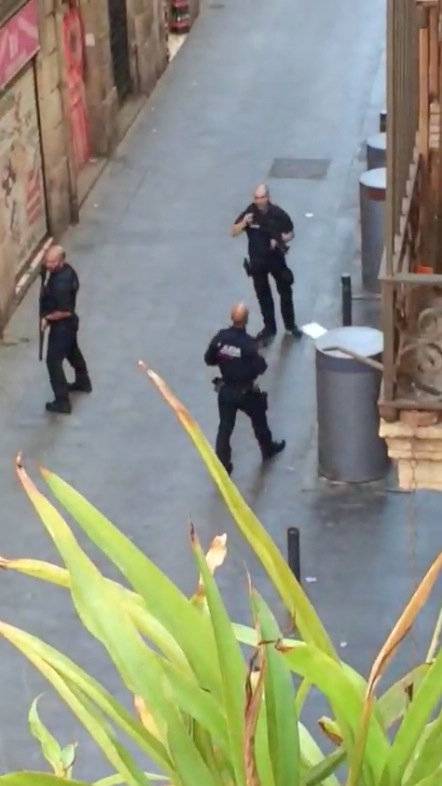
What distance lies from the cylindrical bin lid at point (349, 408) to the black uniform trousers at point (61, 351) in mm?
2351

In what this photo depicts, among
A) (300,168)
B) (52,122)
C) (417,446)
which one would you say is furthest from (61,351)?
(300,168)

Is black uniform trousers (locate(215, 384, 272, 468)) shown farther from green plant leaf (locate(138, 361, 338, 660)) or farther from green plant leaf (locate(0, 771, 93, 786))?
green plant leaf (locate(0, 771, 93, 786))

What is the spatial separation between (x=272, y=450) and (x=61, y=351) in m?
2.00

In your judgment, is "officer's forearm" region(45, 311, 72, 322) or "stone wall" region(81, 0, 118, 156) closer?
"officer's forearm" region(45, 311, 72, 322)

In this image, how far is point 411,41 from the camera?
988cm

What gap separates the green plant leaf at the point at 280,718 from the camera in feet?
9.20

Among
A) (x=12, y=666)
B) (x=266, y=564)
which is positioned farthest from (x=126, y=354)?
(x=266, y=564)

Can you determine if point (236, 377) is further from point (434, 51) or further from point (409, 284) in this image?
point (409, 284)

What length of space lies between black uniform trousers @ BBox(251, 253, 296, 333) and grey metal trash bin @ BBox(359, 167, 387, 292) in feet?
3.66

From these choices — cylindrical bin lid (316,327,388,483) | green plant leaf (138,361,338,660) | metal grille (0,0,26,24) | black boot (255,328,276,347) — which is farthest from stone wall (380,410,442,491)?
metal grille (0,0,26,24)

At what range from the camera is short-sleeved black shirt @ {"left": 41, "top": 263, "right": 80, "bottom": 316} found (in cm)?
1453

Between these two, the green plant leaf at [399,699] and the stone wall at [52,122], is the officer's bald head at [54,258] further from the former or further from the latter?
the green plant leaf at [399,699]

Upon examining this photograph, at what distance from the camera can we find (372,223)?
17016 mm

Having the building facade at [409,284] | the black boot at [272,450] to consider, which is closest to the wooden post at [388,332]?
the building facade at [409,284]
